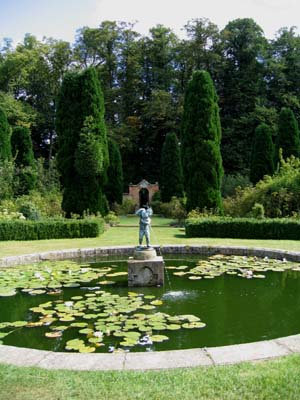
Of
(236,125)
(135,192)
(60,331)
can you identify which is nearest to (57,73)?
(135,192)

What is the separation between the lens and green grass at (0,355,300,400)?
2.88m

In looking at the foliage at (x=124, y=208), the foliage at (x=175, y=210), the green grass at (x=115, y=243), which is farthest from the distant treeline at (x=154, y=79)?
the green grass at (x=115, y=243)

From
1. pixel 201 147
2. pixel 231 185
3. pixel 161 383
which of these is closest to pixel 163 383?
pixel 161 383

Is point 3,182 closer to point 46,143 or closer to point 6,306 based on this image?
point 6,306

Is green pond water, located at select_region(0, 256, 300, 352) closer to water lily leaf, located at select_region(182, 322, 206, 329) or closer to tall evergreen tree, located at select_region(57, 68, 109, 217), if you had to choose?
water lily leaf, located at select_region(182, 322, 206, 329)

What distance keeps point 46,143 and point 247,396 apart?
38.0 meters

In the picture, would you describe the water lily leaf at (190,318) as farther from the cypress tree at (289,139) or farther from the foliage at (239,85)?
the foliage at (239,85)

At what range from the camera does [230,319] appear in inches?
209

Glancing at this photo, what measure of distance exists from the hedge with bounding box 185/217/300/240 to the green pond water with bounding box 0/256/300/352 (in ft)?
14.8

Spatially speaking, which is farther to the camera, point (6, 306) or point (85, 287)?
point (85, 287)

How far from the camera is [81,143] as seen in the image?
16.5 metres

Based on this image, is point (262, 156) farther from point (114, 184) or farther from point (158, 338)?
point (158, 338)

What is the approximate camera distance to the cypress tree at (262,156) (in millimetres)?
23656

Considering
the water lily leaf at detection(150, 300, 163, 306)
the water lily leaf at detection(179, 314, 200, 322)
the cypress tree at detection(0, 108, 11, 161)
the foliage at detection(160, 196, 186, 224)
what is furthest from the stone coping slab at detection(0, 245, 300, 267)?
the cypress tree at detection(0, 108, 11, 161)
